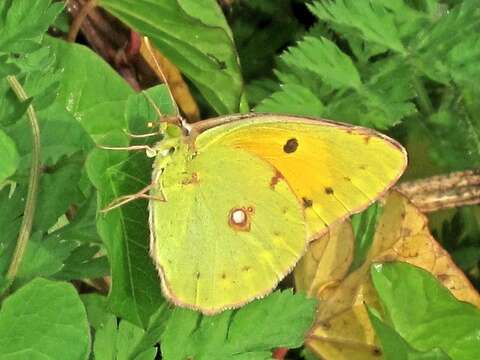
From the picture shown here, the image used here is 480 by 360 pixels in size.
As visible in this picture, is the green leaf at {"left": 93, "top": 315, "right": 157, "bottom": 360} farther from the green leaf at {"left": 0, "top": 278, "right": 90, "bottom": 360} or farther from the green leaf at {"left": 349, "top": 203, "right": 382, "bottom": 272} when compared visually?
the green leaf at {"left": 349, "top": 203, "right": 382, "bottom": 272}

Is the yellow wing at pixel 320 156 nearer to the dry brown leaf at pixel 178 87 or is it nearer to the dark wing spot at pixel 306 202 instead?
the dark wing spot at pixel 306 202

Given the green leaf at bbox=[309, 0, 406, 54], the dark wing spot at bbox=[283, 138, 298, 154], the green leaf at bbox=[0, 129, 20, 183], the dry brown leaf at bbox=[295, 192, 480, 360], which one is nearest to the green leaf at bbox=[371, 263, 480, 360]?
the dry brown leaf at bbox=[295, 192, 480, 360]

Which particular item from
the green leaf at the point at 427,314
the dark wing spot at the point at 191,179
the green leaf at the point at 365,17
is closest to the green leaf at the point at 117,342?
the dark wing spot at the point at 191,179

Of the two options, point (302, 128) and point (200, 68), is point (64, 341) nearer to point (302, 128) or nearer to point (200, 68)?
point (302, 128)

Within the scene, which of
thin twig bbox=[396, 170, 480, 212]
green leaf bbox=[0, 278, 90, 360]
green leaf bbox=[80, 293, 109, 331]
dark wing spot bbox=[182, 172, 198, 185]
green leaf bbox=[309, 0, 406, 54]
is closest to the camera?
green leaf bbox=[0, 278, 90, 360]

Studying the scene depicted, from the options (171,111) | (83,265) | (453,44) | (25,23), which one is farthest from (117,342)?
(453,44)

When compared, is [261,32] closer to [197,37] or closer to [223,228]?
[197,37]
